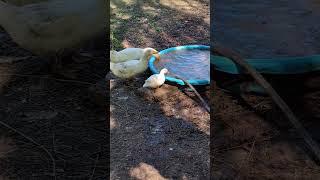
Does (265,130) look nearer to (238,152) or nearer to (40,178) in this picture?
(238,152)

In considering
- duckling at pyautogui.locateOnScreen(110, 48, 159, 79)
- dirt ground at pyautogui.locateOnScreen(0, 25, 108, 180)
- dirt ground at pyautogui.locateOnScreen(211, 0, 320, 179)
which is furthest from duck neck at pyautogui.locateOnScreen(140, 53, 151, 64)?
dirt ground at pyautogui.locateOnScreen(0, 25, 108, 180)

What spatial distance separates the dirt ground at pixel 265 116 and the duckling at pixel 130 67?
636 mm

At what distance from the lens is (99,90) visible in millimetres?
2564

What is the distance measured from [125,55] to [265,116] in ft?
4.06

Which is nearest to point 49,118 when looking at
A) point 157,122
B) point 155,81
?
point 157,122

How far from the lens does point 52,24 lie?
242 cm

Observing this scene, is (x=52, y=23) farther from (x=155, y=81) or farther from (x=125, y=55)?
(x=125, y=55)

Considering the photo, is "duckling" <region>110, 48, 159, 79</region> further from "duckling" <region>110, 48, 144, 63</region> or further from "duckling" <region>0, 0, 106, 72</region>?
"duckling" <region>0, 0, 106, 72</region>

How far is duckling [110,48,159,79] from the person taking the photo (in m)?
3.32

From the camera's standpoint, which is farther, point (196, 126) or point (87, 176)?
point (196, 126)

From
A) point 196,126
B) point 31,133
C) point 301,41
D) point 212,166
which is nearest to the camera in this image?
point 31,133

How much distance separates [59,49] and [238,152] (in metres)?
1.09

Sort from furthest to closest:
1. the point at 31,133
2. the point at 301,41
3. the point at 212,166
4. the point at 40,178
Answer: the point at 301,41 < the point at 212,166 < the point at 31,133 < the point at 40,178

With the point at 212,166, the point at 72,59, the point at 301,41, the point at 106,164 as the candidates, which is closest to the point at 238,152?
the point at 212,166
